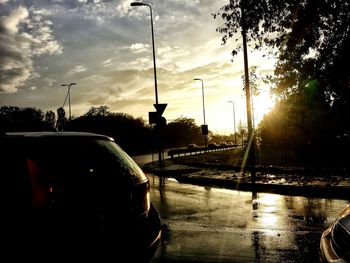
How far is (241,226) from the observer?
783cm

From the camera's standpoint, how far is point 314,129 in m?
43.8

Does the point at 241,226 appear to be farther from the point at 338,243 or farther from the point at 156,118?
the point at 156,118

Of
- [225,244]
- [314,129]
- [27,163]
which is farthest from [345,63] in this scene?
[314,129]

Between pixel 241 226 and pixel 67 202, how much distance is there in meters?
5.23

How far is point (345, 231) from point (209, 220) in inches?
206

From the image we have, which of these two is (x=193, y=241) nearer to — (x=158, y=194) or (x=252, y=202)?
(x=252, y=202)

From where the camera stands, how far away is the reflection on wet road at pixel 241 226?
19.5 feet

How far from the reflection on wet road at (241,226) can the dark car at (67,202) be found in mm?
2286

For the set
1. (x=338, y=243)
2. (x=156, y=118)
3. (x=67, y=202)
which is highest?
(x=156, y=118)

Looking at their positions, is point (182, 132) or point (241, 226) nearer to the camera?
point (241, 226)

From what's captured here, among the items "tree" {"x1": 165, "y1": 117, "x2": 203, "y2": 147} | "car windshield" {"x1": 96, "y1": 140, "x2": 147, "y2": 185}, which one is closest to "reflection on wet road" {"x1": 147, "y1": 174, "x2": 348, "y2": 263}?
"car windshield" {"x1": 96, "y1": 140, "x2": 147, "y2": 185}

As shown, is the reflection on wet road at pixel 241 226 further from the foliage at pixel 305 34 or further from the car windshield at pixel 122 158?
the foliage at pixel 305 34

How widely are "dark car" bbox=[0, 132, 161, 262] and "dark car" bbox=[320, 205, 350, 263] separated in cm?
153

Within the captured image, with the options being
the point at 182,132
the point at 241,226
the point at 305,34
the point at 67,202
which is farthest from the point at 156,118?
the point at 182,132
